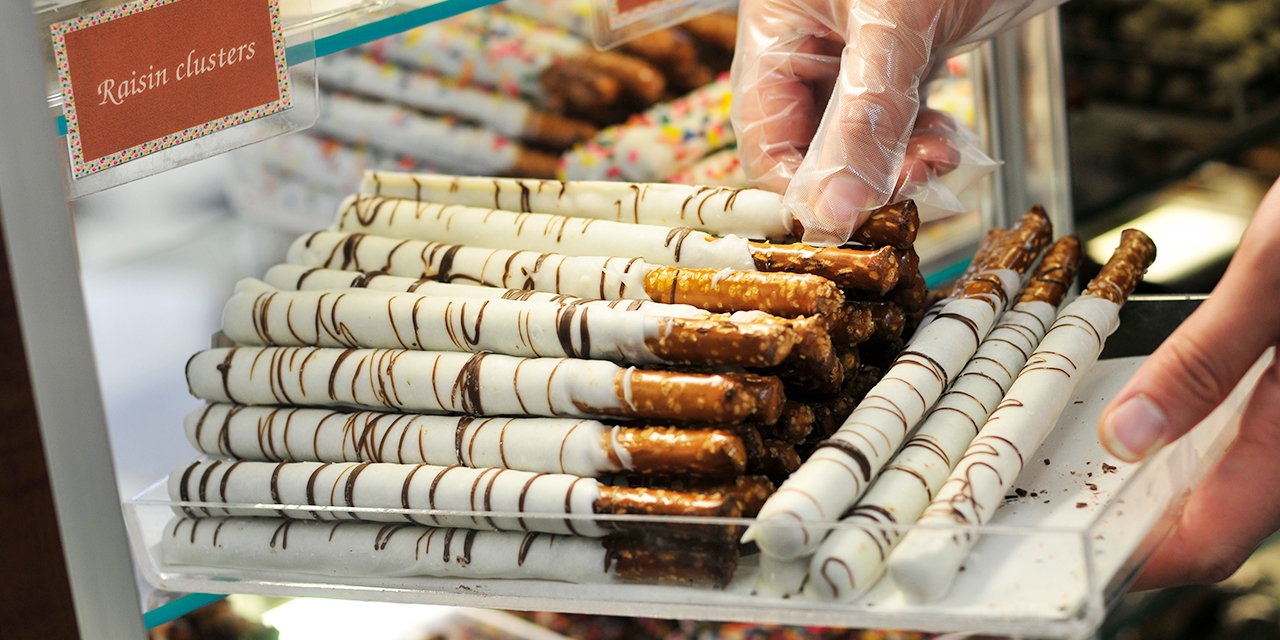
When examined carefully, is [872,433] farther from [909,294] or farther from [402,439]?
[402,439]

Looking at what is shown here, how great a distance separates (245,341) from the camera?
124cm

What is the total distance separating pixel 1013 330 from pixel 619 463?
50cm

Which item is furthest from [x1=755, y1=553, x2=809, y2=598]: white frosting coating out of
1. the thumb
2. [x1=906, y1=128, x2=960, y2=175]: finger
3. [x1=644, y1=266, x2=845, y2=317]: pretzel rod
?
[x1=906, y1=128, x2=960, y2=175]: finger

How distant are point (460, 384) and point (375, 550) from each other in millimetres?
184

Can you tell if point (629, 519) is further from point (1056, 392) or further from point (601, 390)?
point (1056, 392)

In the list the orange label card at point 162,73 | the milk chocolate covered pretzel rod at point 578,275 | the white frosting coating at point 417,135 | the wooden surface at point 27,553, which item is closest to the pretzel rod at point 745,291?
the milk chocolate covered pretzel rod at point 578,275

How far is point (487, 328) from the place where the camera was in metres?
1.12

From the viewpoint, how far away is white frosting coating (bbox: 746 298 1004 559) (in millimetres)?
929

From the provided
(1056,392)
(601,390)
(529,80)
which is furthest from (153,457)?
(1056,392)

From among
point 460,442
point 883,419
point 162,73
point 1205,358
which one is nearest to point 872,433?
point 883,419

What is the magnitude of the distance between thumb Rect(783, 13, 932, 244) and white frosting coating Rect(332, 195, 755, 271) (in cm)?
9

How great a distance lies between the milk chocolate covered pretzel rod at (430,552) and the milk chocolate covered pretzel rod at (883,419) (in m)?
0.07

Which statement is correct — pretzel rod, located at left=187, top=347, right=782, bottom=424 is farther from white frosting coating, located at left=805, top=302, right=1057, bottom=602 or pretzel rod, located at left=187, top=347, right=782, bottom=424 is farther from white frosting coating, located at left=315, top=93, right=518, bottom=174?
white frosting coating, located at left=315, top=93, right=518, bottom=174

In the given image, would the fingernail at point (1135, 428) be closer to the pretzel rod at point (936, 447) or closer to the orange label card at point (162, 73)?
the pretzel rod at point (936, 447)
